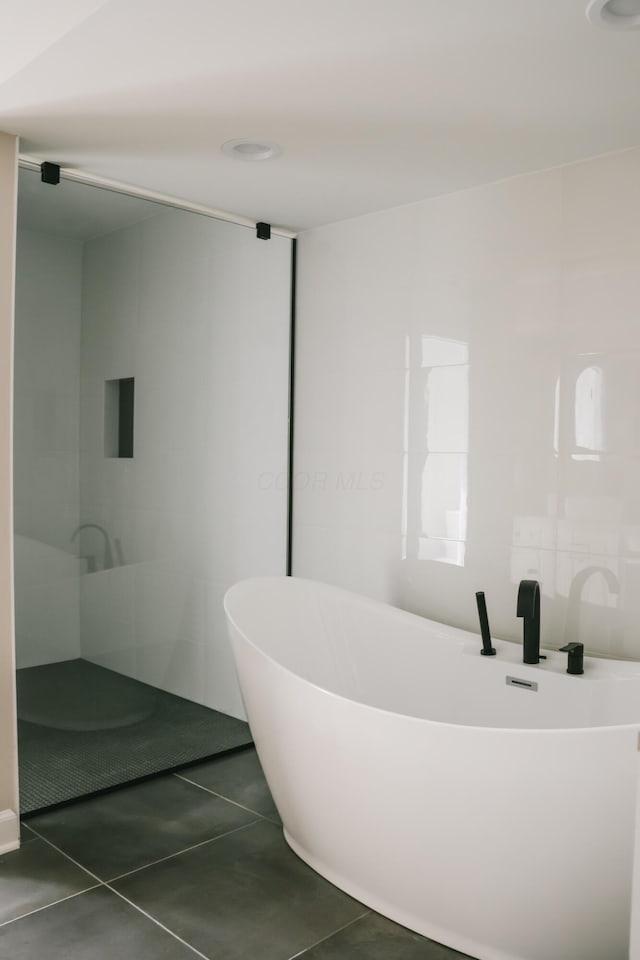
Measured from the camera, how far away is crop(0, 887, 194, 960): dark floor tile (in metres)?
2.14

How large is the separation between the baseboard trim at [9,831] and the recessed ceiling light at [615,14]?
288cm

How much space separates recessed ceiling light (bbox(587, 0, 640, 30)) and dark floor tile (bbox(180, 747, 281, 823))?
2.65 metres

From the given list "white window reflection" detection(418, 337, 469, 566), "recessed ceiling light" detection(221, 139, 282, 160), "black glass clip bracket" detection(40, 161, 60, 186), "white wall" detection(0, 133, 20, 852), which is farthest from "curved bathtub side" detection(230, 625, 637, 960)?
"black glass clip bracket" detection(40, 161, 60, 186)

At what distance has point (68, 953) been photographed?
215 cm

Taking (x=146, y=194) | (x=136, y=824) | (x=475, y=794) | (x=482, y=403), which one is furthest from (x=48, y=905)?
(x=146, y=194)

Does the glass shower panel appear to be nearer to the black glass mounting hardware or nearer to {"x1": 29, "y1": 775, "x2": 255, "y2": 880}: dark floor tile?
{"x1": 29, "y1": 775, "x2": 255, "y2": 880}: dark floor tile

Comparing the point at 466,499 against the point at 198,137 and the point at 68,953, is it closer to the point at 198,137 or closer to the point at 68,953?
the point at 198,137

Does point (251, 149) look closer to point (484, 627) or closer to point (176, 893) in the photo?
point (484, 627)

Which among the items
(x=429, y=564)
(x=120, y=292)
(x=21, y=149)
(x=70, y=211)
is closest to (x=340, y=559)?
(x=429, y=564)

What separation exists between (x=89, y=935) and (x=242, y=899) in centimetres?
45

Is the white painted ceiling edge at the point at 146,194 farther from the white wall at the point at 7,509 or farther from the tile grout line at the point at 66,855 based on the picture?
the tile grout line at the point at 66,855

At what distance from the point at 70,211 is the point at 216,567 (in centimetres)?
158

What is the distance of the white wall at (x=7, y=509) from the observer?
2656 millimetres

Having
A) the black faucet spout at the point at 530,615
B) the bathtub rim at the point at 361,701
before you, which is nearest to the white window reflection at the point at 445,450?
the bathtub rim at the point at 361,701
